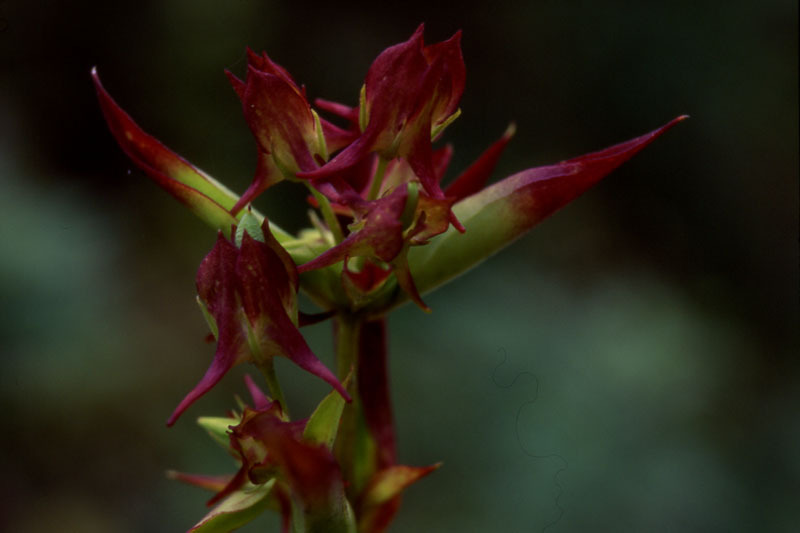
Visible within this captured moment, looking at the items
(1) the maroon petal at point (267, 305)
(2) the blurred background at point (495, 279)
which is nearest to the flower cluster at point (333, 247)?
(1) the maroon petal at point (267, 305)

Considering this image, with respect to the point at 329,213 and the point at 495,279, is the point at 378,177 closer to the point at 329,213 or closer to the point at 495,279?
the point at 329,213

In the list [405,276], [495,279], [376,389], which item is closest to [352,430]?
[376,389]

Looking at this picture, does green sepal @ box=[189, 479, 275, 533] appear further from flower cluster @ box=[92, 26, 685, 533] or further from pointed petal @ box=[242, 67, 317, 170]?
pointed petal @ box=[242, 67, 317, 170]

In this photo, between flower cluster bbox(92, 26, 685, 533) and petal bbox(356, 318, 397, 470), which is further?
petal bbox(356, 318, 397, 470)

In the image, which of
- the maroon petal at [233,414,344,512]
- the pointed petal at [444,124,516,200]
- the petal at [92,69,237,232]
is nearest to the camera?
the maroon petal at [233,414,344,512]

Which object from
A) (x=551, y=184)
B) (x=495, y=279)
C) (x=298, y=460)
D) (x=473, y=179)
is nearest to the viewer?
(x=298, y=460)

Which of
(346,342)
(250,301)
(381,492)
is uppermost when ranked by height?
(250,301)

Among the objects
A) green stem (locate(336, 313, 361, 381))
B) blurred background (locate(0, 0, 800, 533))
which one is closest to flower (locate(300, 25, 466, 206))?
green stem (locate(336, 313, 361, 381))
